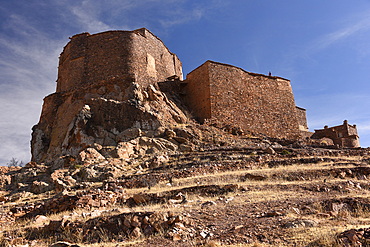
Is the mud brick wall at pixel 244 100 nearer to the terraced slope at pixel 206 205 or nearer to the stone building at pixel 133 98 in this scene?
the stone building at pixel 133 98

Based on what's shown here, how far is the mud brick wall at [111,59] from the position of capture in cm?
2130

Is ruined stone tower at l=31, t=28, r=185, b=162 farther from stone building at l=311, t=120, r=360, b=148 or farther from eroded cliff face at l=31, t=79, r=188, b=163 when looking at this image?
stone building at l=311, t=120, r=360, b=148

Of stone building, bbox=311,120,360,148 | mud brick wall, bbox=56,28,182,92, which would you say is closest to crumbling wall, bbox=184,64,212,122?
mud brick wall, bbox=56,28,182,92

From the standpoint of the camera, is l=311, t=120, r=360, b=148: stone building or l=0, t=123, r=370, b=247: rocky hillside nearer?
l=0, t=123, r=370, b=247: rocky hillside

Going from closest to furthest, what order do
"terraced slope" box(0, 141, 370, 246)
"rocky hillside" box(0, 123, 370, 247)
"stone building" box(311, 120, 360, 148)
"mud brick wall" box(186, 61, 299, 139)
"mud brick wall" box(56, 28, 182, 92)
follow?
"terraced slope" box(0, 141, 370, 246)
"rocky hillside" box(0, 123, 370, 247)
"mud brick wall" box(56, 28, 182, 92)
"mud brick wall" box(186, 61, 299, 139)
"stone building" box(311, 120, 360, 148)

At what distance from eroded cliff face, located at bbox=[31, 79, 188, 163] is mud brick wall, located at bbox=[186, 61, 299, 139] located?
98.6 inches

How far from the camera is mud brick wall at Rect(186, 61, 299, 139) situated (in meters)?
22.0

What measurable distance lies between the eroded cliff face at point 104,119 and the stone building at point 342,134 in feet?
53.5

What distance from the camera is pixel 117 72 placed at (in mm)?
21141

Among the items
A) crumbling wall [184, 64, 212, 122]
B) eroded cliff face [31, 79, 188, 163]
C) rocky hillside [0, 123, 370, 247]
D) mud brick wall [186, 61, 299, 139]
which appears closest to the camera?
rocky hillside [0, 123, 370, 247]

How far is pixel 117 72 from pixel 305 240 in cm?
1784

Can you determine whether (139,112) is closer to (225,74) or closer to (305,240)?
(225,74)

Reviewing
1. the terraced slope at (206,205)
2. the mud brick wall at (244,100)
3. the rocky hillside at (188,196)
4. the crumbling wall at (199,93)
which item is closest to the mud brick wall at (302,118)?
the mud brick wall at (244,100)

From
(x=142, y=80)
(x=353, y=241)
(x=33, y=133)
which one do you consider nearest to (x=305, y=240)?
(x=353, y=241)
